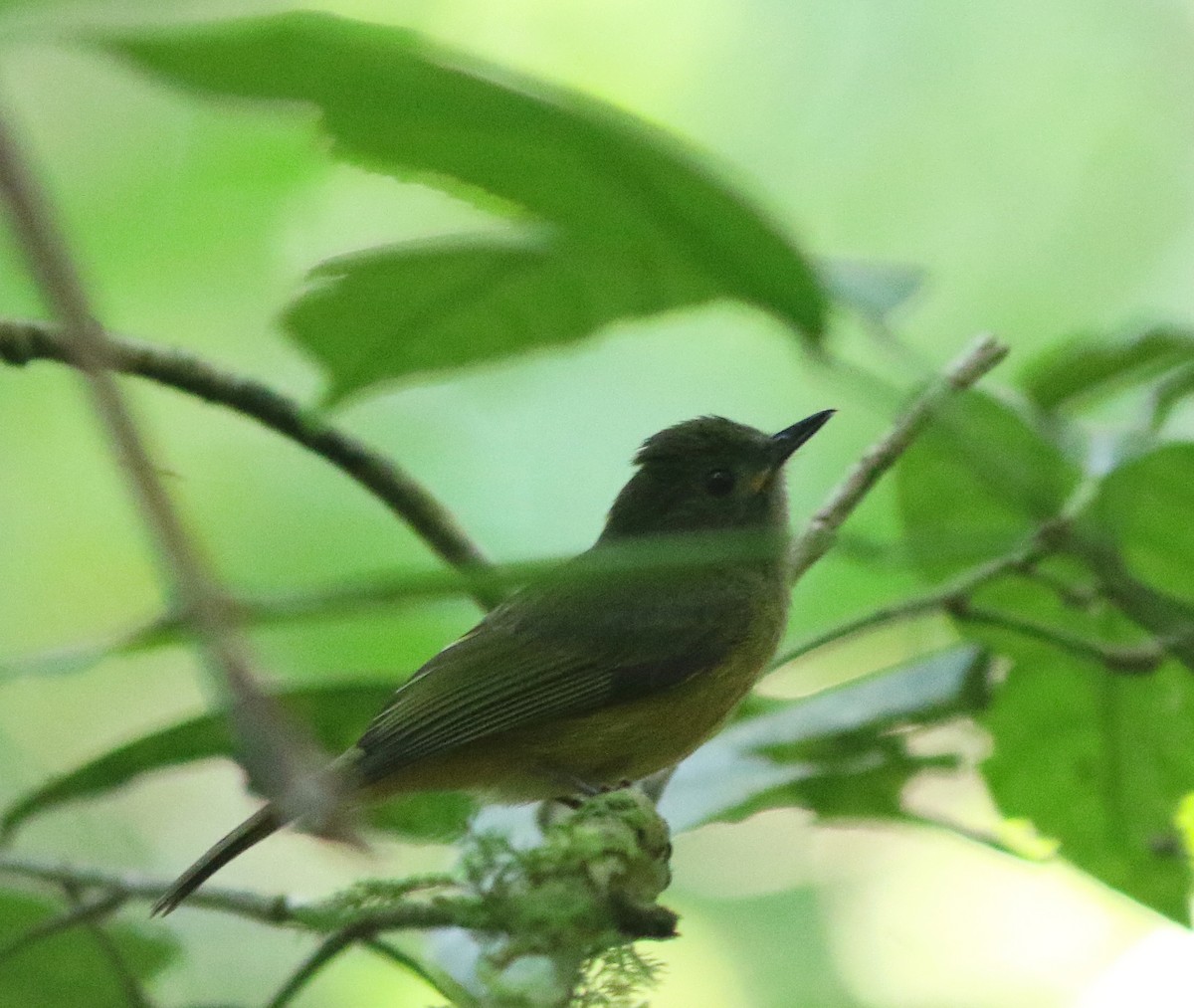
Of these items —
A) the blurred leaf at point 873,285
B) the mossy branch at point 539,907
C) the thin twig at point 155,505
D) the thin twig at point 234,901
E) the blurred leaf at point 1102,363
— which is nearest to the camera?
the thin twig at point 155,505

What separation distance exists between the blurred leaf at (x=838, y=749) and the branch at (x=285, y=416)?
2.05ft

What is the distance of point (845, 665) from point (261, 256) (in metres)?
3.54

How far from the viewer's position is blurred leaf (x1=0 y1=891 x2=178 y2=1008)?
10.1ft

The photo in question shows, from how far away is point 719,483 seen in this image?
468cm

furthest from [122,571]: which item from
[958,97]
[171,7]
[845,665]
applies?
[171,7]

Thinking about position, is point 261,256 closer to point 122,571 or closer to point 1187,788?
point 122,571

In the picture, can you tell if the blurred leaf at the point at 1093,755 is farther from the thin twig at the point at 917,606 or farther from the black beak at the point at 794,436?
the black beak at the point at 794,436

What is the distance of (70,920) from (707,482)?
250 cm

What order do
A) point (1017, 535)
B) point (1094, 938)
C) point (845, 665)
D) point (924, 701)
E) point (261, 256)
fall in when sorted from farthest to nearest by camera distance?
1. point (261, 256)
2. point (1094, 938)
3. point (845, 665)
4. point (924, 701)
5. point (1017, 535)

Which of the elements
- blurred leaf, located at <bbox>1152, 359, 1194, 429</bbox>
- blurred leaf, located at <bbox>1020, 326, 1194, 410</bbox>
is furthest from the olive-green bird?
blurred leaf, located at <bbox>1152, 359, 1194, 429</bbox>

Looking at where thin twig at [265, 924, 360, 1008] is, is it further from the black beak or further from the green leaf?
the black beak

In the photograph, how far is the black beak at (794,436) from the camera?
4273 millimetres

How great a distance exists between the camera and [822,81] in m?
8.94

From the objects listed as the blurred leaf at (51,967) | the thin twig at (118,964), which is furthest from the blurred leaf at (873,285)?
the blurred leaf at (51,967)
